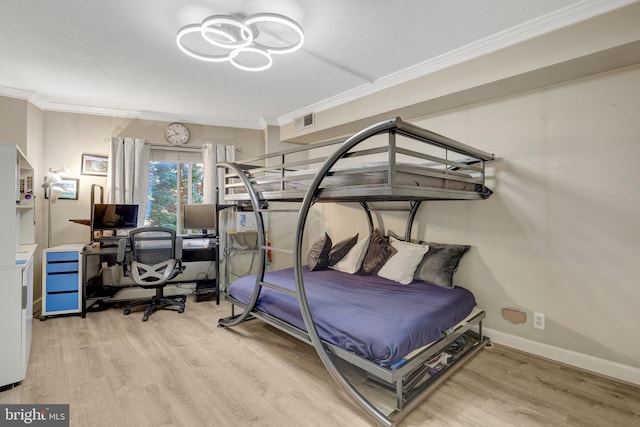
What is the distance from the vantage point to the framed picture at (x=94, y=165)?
383 cm

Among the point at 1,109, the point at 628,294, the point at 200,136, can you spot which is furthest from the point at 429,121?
the point at 1,109

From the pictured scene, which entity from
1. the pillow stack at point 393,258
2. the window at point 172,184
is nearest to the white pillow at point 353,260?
the pillow stack at point 393,258

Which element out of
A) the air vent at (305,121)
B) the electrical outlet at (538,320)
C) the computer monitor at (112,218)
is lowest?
the electrical outlet at (538,320)

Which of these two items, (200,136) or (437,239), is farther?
(200,136)

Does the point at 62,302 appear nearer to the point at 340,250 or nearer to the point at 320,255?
the point at 320,255

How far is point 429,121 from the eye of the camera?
3.21m

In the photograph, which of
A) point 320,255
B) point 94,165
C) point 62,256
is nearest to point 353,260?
point 320,255

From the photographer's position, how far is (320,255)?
11.1 feet

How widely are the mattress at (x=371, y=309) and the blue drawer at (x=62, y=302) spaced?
1862mm

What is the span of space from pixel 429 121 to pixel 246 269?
3.22m

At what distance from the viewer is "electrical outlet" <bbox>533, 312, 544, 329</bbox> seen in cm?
248

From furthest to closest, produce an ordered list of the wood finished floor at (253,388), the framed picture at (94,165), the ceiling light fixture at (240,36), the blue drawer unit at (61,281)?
the framed picture at (94,165) < the blue drawer unit at (61,281) < the ceiling light fixture at (240,36) < the wood finished floor at (253,388)

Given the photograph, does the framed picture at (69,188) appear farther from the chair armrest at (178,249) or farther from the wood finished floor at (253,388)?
the wood finished floor at (253,388)

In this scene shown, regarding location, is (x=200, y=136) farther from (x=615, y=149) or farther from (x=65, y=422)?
(x=615, y=149)
